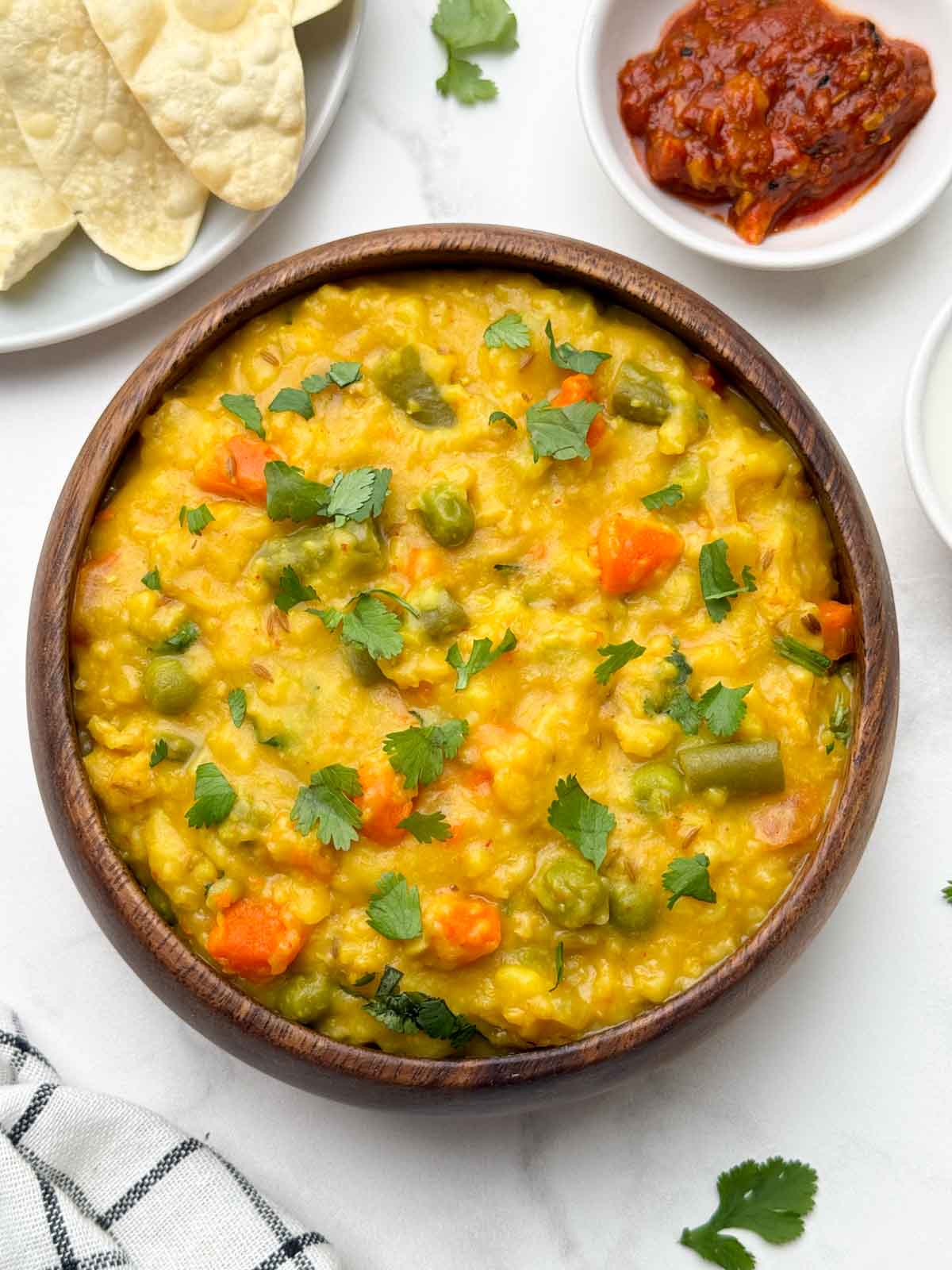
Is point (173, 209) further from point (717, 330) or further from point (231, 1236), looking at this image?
point (231, 1236)

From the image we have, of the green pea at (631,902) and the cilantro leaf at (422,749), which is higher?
the cilantro leaf at (422,749)

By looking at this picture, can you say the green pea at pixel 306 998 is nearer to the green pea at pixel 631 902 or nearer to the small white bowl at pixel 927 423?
the green pea at pixel 631 902

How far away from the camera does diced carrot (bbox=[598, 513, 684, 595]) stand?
10.8ft

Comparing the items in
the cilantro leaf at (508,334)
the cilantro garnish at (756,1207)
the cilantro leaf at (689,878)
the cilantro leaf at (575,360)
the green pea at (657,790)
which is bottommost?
the cilantro garnish at (756,1207)

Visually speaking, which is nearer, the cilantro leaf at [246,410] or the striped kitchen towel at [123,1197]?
the cilantro leaf at [246,410]

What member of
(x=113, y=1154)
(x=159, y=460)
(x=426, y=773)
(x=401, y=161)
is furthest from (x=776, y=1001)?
(x=401, y=161)

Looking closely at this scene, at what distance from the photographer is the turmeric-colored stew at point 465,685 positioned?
322 cm

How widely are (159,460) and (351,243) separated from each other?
2.30 ft

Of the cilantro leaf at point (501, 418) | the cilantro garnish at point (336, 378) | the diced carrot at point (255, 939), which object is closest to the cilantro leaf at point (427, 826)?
the diced carrot at point (255, 939)

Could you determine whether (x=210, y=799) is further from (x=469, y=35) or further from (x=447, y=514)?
(x=469, y=35)

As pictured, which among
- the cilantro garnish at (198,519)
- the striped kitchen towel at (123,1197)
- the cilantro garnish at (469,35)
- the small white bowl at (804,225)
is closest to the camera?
the cilantro garnish at (198,519)

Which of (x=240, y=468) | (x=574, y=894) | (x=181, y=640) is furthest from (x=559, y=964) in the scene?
(x=240, y=468)

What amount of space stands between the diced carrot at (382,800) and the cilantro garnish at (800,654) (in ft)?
3.01

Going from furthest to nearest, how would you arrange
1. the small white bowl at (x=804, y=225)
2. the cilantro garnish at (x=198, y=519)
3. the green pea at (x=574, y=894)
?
the small white bowl at (x=804, y=225)
the cilantro garnish at (x=198, y=519)
the green pea at (x=574, y=894)
